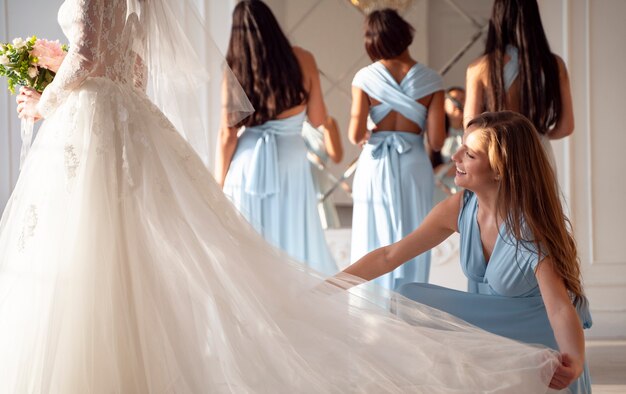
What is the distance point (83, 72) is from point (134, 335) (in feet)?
2.39

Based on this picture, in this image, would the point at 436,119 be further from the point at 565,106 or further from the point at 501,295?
the point at 501,295

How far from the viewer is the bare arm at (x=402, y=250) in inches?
97.8

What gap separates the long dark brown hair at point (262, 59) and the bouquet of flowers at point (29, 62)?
50.2 inches

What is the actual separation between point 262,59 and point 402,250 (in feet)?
5.61

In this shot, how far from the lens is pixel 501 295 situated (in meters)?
2.45

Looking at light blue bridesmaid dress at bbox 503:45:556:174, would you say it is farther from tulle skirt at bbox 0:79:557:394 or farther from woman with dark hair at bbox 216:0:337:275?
tulle skirt at bbox 0:79:557:394

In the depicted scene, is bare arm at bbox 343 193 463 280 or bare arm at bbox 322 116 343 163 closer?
bare arm at bbox 343 193 463 280

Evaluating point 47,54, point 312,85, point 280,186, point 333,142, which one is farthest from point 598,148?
point 47,54

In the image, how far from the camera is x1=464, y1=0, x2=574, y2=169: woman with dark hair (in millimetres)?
3863

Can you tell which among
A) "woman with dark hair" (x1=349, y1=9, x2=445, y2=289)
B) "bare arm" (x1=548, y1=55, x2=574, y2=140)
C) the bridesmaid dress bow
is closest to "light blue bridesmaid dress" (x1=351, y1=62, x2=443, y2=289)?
"woman with dark hair" (x1=349, y1=9, x2=445, y2=289)

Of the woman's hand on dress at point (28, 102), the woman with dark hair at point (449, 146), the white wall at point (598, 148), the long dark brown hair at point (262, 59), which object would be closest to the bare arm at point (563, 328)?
the woman's hand on dress at point (28, 102)

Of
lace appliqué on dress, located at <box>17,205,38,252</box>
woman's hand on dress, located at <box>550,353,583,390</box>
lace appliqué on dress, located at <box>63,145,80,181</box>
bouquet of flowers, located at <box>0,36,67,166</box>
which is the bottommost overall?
woman's hand on dress, located at <box>550,353,583,390</box>

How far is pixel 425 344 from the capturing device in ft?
7.14

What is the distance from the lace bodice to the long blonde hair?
102 cm
